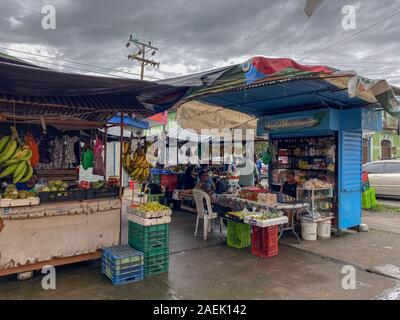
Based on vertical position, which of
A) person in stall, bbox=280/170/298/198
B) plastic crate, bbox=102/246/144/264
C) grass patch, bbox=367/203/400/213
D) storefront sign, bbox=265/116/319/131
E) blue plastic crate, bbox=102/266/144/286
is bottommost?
blue plastic crate, bbox=102/266/144/286

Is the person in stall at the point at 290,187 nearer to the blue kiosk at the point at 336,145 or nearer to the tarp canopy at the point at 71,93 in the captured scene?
the blue kiosk at the point at 336,145

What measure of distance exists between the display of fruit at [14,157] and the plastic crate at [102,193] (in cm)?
90

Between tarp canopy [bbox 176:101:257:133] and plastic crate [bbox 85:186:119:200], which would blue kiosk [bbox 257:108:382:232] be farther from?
plastic crate [bbox 85:186:119:200]

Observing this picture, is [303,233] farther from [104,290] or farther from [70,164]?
[70,164]

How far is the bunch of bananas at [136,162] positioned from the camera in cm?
505

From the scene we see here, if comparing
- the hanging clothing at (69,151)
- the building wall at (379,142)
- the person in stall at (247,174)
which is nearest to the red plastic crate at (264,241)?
the hanging clothing at (69,151)

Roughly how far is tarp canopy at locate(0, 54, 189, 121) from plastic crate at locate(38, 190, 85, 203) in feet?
3.67

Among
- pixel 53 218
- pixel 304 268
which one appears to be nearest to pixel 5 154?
pixel 53 218

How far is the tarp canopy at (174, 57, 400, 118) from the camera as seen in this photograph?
3.80 m

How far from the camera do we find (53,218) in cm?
423

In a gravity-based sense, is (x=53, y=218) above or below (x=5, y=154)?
below

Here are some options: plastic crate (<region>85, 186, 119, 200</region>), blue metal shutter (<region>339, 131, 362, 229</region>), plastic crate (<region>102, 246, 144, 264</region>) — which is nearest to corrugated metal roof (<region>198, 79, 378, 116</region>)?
blue metal shutter (<region>339, 131, 362, 229</region>)

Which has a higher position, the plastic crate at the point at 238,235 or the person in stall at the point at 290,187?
the person in stall at the point at 290,187
